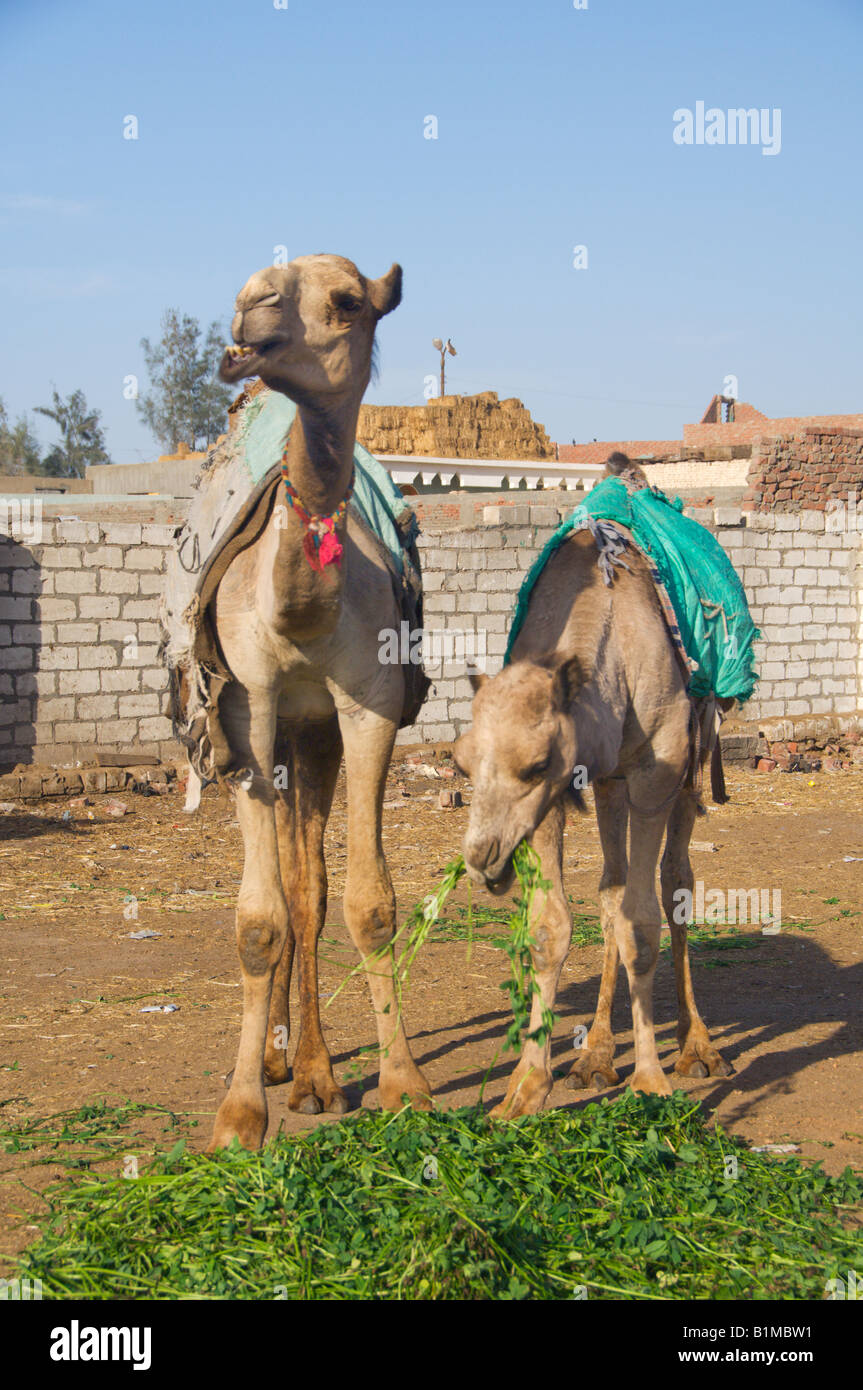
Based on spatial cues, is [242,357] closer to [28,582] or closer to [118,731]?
[28,582]

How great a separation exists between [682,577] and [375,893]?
196 cm

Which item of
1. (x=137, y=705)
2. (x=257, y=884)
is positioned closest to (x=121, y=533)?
(x=137, y=705)

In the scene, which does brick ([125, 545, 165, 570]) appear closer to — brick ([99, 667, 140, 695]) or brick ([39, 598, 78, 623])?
Answer: brick ([39, 598, 78, 623])

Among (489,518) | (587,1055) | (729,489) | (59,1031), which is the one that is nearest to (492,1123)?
(587,1055)

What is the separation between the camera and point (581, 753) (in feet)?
13.8

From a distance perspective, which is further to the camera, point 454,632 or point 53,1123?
point 454,632

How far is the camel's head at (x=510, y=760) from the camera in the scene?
3900 millimetres

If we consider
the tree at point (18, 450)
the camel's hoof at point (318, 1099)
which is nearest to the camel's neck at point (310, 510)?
the camel's hoof at point (318, 1099)

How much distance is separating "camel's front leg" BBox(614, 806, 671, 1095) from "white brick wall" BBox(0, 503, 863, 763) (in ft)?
26.7

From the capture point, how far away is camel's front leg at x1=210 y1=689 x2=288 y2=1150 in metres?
4.46

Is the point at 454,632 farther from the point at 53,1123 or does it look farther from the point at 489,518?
the point at 53,1123

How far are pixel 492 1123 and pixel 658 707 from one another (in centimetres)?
167

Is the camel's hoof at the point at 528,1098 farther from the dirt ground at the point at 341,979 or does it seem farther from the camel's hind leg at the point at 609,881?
the camel's hind leg at the point at 609,881
